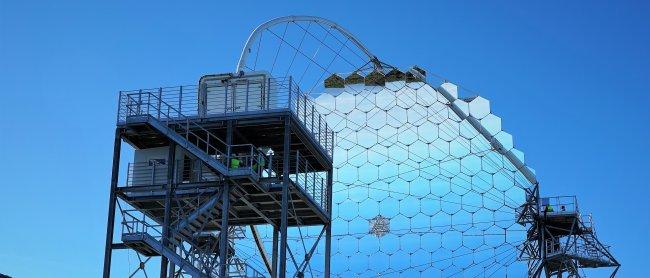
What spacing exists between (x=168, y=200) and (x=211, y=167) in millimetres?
2378

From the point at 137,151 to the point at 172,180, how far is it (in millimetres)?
3270

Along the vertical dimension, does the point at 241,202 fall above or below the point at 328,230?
above

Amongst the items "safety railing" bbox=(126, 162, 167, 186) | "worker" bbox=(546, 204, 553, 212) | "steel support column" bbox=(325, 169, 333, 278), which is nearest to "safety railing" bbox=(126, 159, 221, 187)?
"safety railing" bbox=(126, 162, 167, 186)

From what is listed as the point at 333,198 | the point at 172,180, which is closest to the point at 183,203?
the point at 172,180

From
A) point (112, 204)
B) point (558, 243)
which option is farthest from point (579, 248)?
point (112, 204)

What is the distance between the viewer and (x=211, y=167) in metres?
54.6

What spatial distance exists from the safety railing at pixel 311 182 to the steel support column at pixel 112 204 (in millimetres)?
8073

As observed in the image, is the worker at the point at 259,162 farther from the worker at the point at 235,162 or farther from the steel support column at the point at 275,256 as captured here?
the steel support column at the point at 275,256

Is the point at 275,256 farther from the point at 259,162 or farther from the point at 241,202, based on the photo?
the point at 259,162

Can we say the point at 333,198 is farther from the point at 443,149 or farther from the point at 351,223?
the point at 443,149

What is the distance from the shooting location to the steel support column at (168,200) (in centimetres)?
5400

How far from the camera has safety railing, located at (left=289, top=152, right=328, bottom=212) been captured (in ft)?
195

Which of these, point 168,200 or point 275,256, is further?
point 275,256

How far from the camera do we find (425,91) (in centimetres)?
7000
